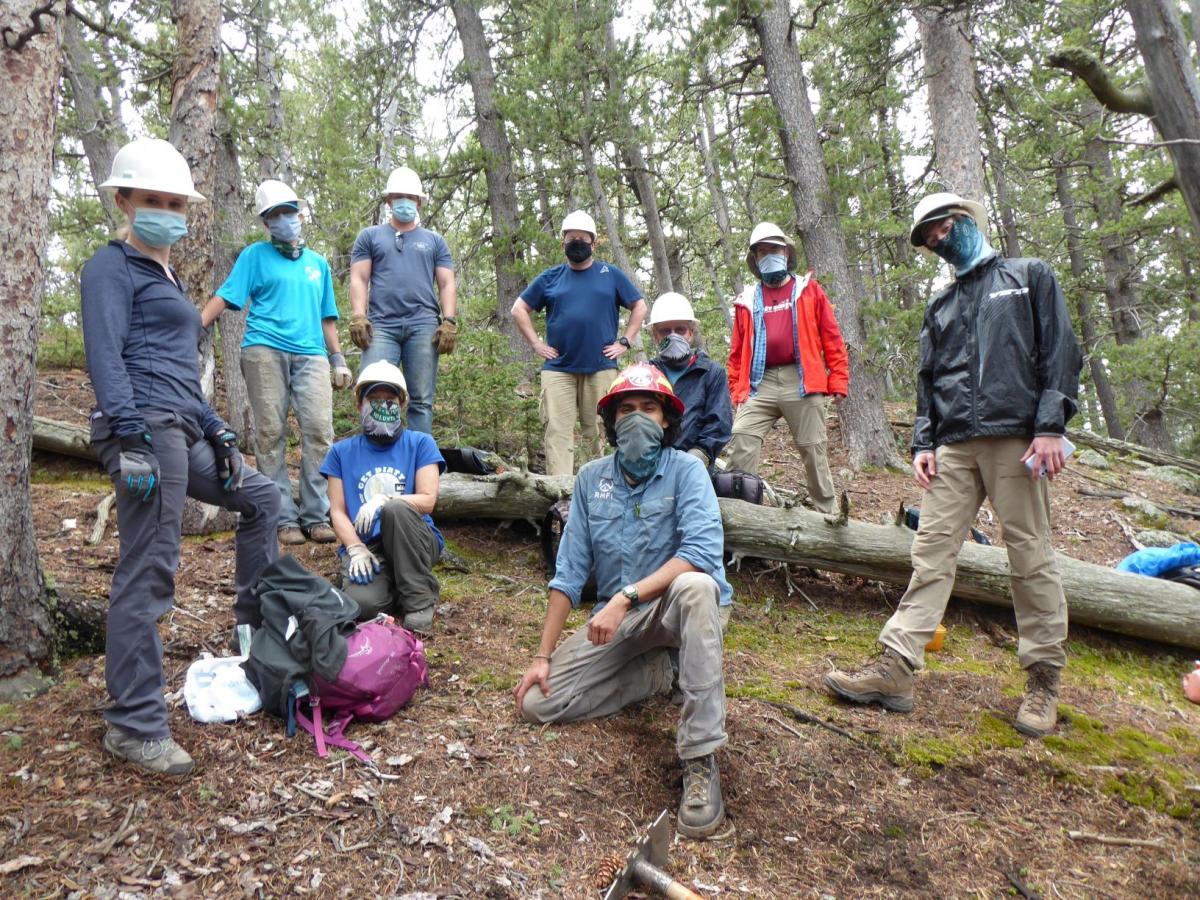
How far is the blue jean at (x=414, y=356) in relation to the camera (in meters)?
5.88

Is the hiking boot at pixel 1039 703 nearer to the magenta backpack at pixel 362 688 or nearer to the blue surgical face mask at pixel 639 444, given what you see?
the blue surgical face mask at pixel 639 444

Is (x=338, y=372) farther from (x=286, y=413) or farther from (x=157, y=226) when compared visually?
(x=157, y=226)

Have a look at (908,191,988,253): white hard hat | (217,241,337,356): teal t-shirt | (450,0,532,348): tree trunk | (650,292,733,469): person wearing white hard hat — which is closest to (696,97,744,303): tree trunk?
(450,0,532,348): tree trunk

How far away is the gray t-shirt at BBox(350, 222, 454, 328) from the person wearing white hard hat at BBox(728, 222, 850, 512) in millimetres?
2641

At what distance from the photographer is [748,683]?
4.17 m

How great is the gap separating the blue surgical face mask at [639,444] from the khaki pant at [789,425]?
2.80m

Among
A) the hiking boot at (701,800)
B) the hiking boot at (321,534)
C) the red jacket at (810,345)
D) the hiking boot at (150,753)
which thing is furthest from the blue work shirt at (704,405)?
the hiking boot at (150,753)

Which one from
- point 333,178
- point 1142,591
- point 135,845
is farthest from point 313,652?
point 333,178

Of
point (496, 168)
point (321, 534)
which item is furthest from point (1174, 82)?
point (496, 168)

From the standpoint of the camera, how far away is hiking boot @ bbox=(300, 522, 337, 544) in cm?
563

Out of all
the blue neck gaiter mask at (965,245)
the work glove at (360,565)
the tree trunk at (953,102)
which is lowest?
the work glove at (360,565)

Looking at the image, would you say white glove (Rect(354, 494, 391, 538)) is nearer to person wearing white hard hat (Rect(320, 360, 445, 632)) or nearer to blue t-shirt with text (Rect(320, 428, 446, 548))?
person wearing white hard hat (Rect(320, 360, 445, 632))

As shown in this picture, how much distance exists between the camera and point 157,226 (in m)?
3.16

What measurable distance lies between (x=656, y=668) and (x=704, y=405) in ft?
8.05
